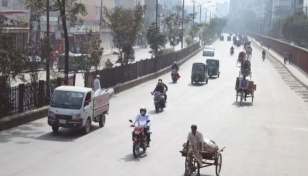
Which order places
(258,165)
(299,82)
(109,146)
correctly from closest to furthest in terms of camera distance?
(258,165), (109,146), (299,82)

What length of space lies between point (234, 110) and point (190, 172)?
55.2ft

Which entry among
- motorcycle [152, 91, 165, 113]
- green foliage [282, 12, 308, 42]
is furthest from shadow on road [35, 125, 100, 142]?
green foliage [282, 12, 308, 42]

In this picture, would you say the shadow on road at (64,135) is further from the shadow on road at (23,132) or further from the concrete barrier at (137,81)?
the concrete barrier at (137,81)

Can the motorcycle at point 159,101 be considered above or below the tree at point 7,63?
below

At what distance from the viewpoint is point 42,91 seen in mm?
25922

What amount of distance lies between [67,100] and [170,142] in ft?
13.7

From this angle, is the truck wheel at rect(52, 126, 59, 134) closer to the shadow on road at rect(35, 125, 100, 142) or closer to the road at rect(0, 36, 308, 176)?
the shadow on road at rect(35, 125, 100, 142)

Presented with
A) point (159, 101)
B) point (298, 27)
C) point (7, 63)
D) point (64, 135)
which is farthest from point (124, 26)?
point (298, 27)

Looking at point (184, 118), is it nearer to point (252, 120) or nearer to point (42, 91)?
point (252, 120)

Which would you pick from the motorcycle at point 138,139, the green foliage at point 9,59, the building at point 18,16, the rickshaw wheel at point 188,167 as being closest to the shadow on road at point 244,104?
the green foliage at point 9,59

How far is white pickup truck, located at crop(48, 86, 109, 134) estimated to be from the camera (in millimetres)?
20547

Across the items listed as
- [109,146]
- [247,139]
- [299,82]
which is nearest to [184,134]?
[247,139]

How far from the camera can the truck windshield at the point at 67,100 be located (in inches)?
822

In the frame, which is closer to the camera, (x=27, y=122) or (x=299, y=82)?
(x=27, y=122)
